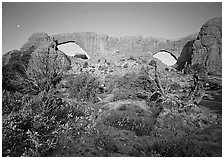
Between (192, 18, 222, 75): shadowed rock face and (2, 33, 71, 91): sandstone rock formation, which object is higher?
(192, 18, 222, 75): shadowed rock face

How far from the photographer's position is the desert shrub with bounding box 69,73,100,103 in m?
10.3

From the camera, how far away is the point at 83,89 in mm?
10953

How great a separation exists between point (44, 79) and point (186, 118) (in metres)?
6.42

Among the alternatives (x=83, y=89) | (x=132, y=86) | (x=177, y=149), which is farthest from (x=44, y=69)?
(x=177, y=149)

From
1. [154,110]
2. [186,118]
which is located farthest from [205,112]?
[154,110]

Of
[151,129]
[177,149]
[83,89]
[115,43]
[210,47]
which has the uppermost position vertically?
[115,43]

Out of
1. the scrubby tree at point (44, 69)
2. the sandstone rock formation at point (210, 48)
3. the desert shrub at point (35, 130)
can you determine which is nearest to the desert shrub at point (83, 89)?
the scrubby tree at point (44, 69)

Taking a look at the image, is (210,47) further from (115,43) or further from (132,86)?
(115,43)

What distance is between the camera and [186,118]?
25.6ft

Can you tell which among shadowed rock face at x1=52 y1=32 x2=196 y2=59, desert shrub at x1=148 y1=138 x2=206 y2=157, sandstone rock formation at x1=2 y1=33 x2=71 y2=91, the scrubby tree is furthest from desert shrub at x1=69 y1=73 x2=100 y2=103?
shadowed rock face at x1=52 y1=32 x2=196 y2=59

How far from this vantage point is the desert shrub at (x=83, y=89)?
1031 centimetres

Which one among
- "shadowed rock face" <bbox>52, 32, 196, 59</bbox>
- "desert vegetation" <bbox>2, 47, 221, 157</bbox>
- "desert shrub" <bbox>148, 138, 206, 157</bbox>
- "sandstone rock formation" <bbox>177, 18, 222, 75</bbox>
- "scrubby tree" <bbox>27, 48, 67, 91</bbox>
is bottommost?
"desert shrub" <bbox>148, 138, 206, 157</bbox>

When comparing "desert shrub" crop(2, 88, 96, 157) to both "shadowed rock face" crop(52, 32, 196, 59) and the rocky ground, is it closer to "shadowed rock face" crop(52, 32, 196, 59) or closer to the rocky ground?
the rocky ground

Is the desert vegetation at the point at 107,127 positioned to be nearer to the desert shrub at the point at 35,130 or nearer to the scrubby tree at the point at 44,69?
the desert shrub at the point at 35,130
